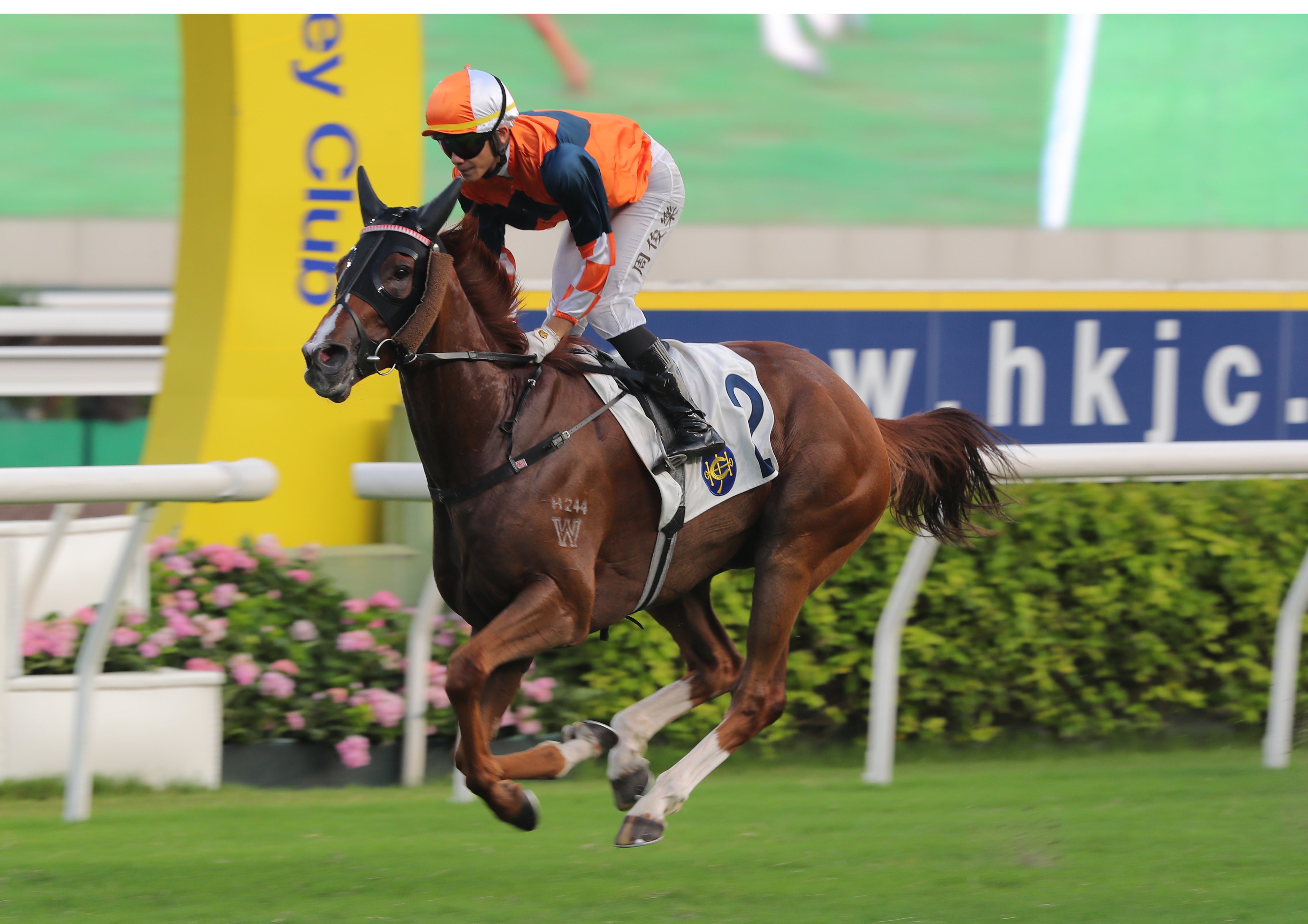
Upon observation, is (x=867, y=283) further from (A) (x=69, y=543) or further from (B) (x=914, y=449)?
(A) (x=69, y=543)

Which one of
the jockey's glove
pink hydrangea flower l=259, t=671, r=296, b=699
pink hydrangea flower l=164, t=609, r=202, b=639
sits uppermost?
the jockey's glove

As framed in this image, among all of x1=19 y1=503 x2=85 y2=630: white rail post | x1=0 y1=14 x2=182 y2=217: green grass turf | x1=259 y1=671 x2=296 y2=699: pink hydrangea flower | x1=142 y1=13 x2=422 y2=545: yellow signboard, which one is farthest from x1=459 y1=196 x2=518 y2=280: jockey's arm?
x1=0 y1=14 x2=182 y2=217: green grass turf

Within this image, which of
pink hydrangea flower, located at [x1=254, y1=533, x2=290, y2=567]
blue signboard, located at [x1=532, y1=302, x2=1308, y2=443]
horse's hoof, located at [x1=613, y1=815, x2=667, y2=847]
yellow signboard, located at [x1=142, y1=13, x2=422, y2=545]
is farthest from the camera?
blue signboard, located at [x1=532, y1=302, x2=1308, y2=443]

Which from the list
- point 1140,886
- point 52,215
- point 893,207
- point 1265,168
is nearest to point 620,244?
point 1140,886

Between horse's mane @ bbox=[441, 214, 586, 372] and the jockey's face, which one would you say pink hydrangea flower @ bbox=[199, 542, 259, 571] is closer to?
horse's mane @ bbox=[441, 214, 586, 372]

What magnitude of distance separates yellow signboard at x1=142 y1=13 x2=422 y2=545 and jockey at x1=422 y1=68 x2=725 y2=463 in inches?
91.1

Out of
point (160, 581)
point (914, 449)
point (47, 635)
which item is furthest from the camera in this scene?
point (160, 581)

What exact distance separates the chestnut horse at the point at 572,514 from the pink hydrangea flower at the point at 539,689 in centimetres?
97

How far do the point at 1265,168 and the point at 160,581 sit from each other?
23419 mm

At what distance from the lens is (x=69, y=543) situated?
5297mm

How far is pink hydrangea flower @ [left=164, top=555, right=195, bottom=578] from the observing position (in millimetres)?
5215

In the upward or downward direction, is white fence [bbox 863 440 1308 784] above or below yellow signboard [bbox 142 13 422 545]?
below

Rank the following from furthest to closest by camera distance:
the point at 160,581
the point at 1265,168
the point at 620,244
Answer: the point at 1265,168
the point at 160,581
the point at 620,244

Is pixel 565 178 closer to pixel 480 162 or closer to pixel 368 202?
pixel 480 162
